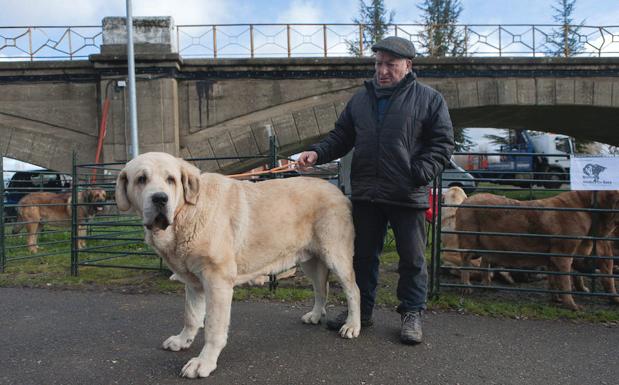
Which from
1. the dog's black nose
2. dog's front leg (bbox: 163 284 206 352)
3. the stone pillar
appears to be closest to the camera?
the dog's black nose

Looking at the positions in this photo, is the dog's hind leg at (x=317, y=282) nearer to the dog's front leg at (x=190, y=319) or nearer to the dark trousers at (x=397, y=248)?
the dark trousers at (x=397, y=248)

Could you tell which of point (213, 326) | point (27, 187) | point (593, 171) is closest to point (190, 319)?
point (213, 326)

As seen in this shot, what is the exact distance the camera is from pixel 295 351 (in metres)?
3.74

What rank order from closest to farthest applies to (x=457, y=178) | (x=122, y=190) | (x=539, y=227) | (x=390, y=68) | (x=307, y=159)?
(x=122, y=190)
(x=390, y=68)
(x=307, y=159)
(x=539, y=227)
(x=457, y=178)

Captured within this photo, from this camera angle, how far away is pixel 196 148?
12828 millimetres

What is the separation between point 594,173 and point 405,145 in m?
2.64

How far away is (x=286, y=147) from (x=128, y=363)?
34.2ft

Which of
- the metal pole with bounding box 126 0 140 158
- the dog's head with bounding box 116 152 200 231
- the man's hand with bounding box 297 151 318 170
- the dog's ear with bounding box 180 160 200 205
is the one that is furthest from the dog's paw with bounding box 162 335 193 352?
the metal pole with bounding box 126 0 140 158

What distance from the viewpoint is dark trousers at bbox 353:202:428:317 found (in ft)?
13.2

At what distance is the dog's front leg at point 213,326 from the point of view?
3.22m

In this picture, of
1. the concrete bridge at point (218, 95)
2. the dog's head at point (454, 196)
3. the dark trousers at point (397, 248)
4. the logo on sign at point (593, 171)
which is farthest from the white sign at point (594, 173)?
the concrete bridge at point (218, 95)

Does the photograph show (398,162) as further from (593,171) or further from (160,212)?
(593,171)

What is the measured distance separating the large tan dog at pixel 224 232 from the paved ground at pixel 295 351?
29 cm

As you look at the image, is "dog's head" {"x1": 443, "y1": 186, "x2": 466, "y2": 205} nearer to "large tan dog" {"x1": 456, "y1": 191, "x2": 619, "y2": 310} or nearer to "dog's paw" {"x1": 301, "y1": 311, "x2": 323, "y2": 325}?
"large tan dog" {"x1": 456, "y1": 191, "x2": 619, "y2": 310}
